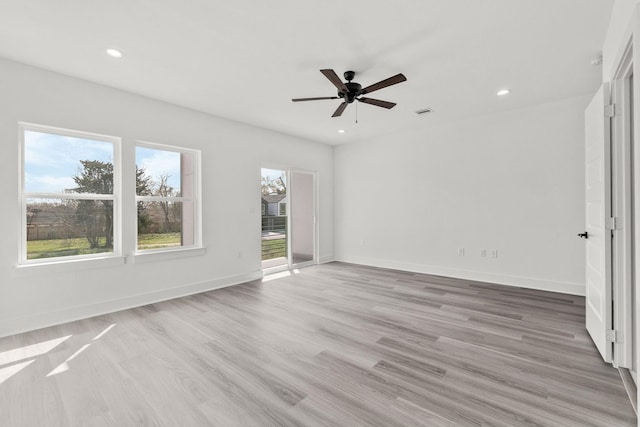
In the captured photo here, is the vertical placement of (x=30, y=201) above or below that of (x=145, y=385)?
above

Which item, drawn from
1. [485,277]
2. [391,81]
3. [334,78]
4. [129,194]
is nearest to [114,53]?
[129,194]

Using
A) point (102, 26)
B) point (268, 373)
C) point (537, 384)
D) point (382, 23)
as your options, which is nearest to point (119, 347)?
point (268, 373)

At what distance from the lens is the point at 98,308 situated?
3.51m

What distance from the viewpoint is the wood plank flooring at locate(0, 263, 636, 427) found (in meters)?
1.77

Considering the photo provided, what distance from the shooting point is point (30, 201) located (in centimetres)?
320

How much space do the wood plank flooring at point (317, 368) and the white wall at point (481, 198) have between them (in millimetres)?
967

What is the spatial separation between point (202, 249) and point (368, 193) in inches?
142

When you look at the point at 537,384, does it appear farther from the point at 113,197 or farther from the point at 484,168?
the point at 113,197

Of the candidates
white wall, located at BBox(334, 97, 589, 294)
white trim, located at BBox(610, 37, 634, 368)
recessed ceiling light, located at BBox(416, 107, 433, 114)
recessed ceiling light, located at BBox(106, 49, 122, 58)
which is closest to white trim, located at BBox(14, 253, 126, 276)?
recessed ceiling light, located at BBox(106, 49, 122, 58)

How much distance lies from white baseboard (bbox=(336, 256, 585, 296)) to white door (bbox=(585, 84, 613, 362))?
1.76 meters

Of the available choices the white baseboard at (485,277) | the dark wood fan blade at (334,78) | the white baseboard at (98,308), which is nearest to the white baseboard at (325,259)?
the white baseboard at (485,277)

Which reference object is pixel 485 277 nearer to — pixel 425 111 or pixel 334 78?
pixel 425 111

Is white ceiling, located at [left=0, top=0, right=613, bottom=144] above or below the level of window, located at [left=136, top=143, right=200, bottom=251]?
above

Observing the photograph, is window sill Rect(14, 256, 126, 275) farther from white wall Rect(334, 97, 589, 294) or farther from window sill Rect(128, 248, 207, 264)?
white wall Rect(334, 97, 589, 294)
